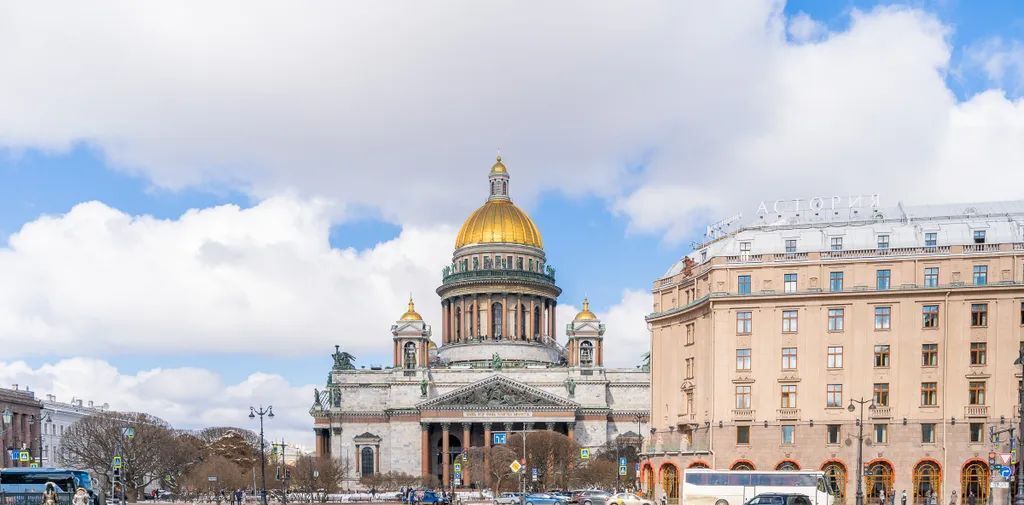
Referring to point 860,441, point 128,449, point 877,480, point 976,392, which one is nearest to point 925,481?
point 877,480

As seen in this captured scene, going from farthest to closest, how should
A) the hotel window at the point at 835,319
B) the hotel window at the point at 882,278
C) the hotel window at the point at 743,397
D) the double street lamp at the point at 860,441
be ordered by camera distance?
the hotel window at the point at 743,397, the hotel window at the point at 835,319, the hotel window at the point at 882,278, the double street lamp at the point at 860,441

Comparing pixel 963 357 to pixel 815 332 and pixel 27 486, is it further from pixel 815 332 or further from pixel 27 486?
pixel 27 486

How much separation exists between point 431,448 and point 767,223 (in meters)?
77.0

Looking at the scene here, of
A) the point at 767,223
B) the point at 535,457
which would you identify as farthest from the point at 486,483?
Result: the point at 767,223

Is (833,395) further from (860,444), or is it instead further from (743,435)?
(860,444)

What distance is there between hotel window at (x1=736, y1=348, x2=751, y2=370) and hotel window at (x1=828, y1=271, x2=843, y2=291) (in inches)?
242

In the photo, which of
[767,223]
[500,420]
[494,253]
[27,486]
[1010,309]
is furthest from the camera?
[494,253]

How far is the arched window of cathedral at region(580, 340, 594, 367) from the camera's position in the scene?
155 metres

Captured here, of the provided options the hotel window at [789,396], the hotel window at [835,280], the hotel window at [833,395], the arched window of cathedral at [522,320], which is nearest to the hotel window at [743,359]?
the hotel window at [789,396]

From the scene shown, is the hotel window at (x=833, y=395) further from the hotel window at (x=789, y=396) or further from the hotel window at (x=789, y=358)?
the hotel window at (x=789, y=358)

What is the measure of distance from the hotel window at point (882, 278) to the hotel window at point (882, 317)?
50.0 inches

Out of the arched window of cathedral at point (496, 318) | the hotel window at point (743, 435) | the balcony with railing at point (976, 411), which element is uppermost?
the arched window of cathedral at point (496, 318)

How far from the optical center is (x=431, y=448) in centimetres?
15025

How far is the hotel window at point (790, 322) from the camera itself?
246ft
